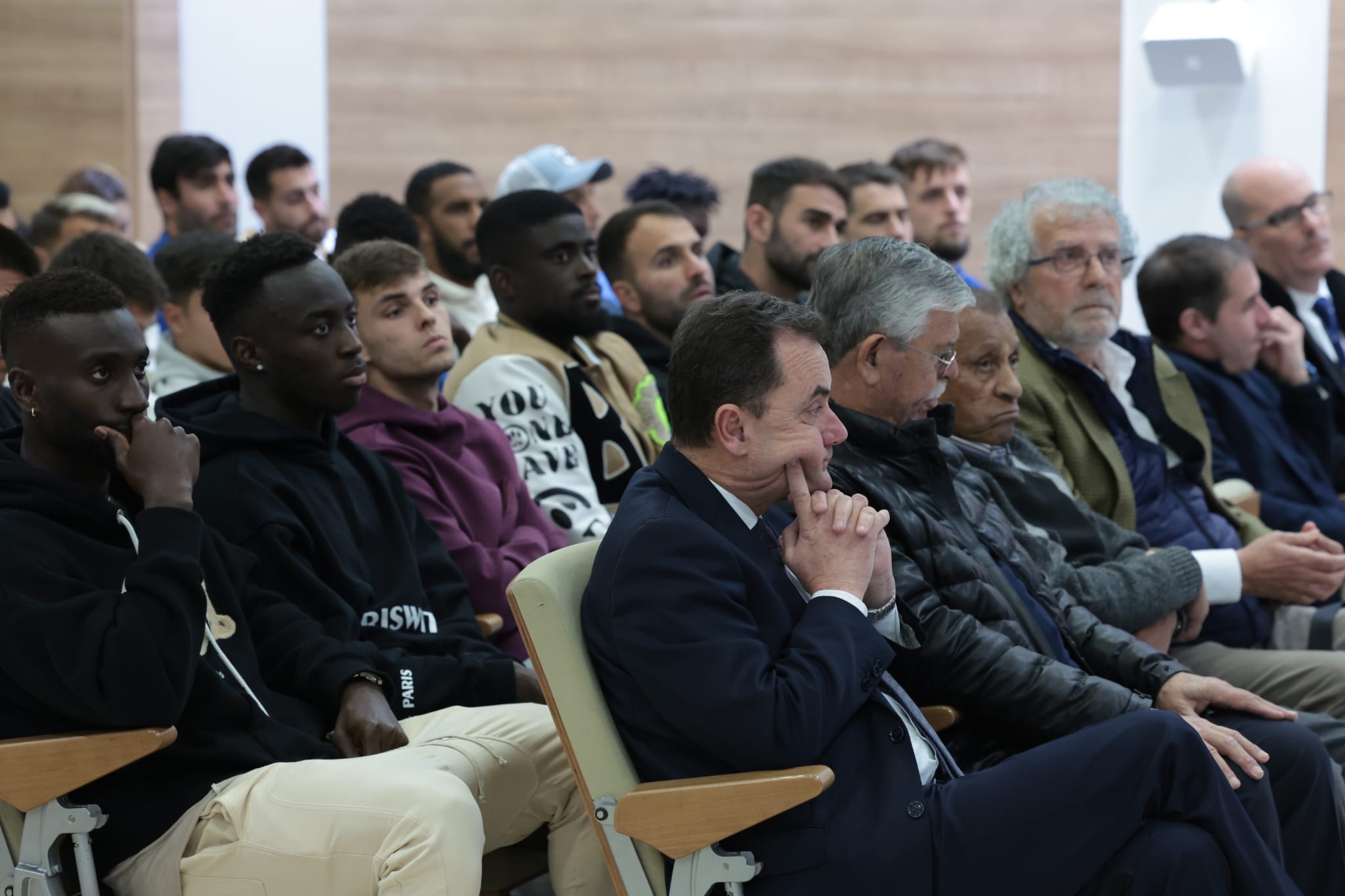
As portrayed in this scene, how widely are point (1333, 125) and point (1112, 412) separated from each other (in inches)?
131

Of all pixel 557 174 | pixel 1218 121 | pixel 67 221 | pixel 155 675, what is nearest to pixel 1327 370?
Answer: pixel 1218 121

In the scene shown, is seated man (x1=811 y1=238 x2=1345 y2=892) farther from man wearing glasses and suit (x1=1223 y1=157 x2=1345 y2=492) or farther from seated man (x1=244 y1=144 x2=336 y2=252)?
seated man (x1=244 y1=144 x2=336 y2=252)

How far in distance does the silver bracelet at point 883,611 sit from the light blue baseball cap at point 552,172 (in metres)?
3.31

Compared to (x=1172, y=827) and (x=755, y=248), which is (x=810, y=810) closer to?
(x=1172, y=827)

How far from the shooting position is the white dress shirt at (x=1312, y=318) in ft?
14.8

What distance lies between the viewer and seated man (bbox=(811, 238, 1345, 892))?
2.26 meters

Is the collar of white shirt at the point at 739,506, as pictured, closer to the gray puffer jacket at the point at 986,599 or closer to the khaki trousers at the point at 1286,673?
the gray puffer jacket at the point at 986,599

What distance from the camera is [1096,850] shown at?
1888 mm

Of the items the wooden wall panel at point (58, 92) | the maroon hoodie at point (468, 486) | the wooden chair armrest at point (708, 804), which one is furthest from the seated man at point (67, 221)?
the wooden chair armrest at point (708, 804)

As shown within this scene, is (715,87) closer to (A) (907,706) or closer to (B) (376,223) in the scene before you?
(B) (376,223)

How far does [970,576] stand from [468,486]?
3.61ft

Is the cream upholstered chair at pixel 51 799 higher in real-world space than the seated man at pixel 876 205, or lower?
lower

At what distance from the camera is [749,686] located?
5.71 feet

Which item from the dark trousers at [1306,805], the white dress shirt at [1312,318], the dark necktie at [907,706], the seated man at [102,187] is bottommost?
the dark trousers at [1306,805]
